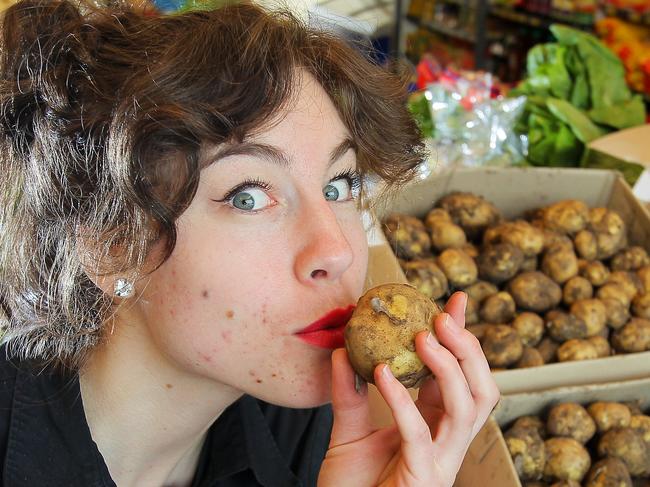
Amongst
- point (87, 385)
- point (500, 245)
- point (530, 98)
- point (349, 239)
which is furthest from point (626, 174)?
point (87, 385)

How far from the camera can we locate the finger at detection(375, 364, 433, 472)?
86 cm

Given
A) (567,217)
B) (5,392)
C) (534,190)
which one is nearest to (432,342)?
(5,392)

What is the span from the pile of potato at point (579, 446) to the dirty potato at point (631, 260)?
0.60 m

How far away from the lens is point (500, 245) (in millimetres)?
1979

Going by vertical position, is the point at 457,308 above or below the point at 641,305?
above

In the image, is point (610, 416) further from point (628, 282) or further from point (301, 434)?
point (301, 434)

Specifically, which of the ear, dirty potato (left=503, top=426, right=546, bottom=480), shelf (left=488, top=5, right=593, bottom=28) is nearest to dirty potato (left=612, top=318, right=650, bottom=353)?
dirty potato (left=503, top=426, right=546, bottom=480)

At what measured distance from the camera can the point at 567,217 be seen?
2.11 metres

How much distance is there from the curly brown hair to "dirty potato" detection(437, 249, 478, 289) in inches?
34.8

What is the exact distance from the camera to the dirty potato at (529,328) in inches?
71.8

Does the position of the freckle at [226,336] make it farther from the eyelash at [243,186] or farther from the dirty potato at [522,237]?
the dirty potato at [522,237]

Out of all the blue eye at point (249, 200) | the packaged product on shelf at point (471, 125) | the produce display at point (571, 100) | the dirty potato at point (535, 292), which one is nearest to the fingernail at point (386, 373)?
the blue eye at point (249, 200)

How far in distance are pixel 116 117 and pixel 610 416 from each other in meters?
1.20

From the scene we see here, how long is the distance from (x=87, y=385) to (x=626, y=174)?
1939 millimetres
